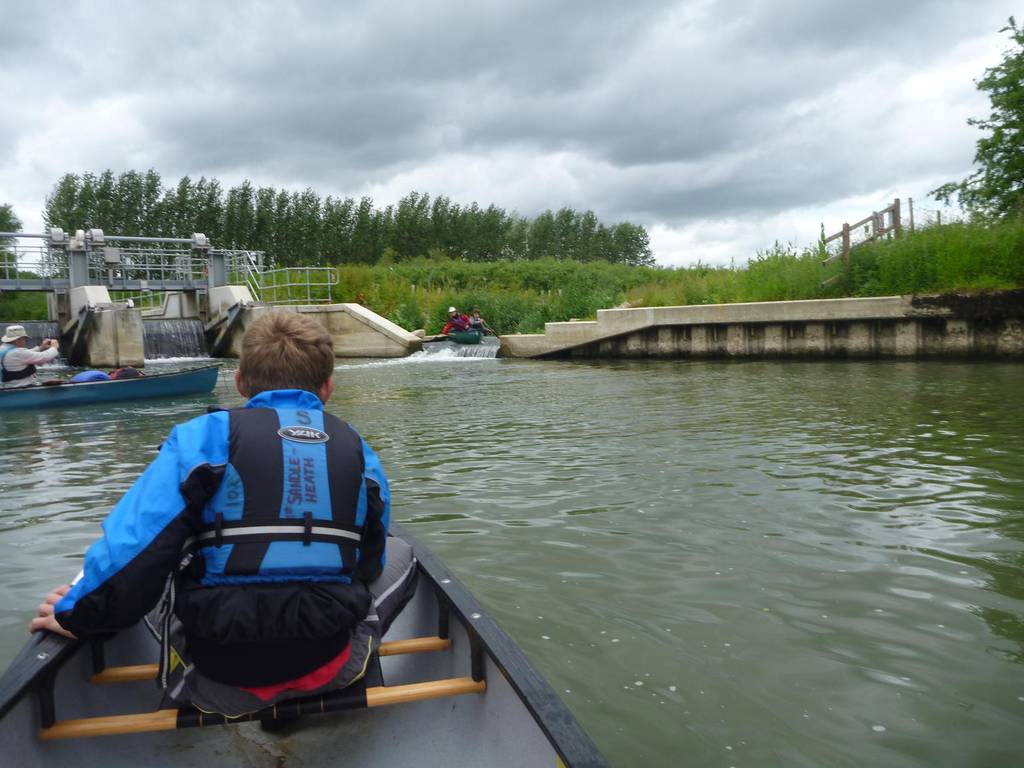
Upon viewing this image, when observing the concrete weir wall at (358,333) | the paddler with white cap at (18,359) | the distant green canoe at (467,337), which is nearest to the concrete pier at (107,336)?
the concrete weir wall at (358,333)

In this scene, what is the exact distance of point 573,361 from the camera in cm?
2088

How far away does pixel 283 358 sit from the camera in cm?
244

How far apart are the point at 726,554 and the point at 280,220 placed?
159ft

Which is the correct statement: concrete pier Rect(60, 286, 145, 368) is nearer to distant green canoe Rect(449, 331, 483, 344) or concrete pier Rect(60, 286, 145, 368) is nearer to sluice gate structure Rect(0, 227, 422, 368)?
sluice gate structure Rect(0, 227, 422, 368)

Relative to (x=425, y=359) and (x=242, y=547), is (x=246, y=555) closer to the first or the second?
(x=242, y=547)

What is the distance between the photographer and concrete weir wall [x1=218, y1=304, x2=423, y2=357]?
25.1 m

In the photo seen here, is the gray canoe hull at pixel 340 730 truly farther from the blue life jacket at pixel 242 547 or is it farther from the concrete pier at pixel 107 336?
the concrete pier at pixel 107 336

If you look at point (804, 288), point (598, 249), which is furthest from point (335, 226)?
point (804, 288)

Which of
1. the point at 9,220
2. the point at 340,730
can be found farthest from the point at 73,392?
the point at 9,220

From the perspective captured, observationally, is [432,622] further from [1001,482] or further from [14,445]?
[14,445]

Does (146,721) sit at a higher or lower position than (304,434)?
lower

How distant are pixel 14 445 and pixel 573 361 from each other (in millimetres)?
13484

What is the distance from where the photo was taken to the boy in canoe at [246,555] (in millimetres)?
2111

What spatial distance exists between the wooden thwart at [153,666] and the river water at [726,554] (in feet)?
2.00
